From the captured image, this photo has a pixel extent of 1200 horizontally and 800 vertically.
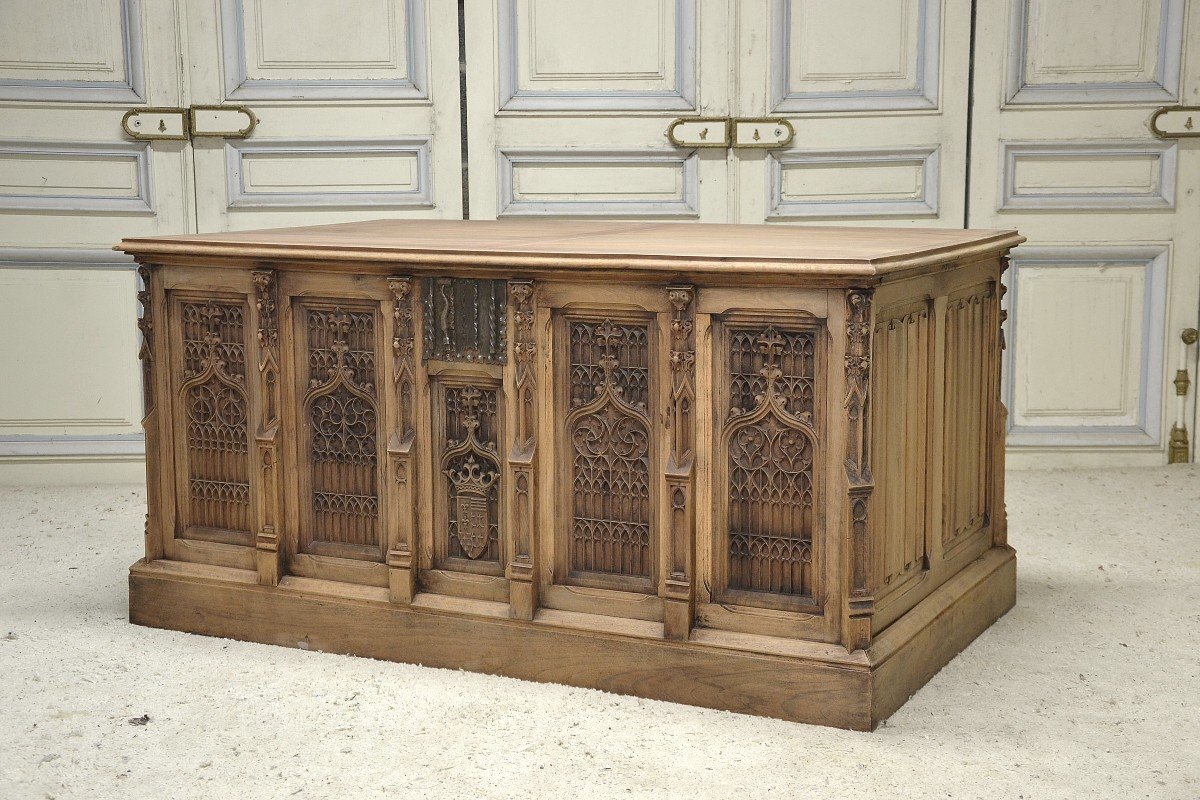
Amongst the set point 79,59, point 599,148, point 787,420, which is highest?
point 79,59

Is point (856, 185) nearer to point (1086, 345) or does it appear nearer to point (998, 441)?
point (1086, 345)

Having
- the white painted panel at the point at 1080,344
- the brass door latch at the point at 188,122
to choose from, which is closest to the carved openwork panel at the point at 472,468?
the brass door latch at the point at 188,122

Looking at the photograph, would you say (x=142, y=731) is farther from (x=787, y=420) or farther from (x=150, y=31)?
(x=150, y=31)

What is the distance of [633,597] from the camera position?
289 centimetres

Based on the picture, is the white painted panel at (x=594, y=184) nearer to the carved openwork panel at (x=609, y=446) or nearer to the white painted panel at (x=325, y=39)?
the white painted panel at (x=325, y=39)

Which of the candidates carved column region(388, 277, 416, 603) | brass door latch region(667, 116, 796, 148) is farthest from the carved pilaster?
brass door latch region(667, 116, 796, 148)

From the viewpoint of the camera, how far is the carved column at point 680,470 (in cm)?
274

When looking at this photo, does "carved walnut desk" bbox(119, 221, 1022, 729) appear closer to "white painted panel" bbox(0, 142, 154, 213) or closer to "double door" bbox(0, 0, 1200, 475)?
"double door" bbox(0, 0, 1200, 475)

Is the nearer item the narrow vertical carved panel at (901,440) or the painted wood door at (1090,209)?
the narrow vertical carved panel at (901,440)

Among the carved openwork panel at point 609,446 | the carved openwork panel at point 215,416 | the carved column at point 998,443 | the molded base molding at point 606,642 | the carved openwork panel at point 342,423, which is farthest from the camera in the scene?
the carved column at point 998,443

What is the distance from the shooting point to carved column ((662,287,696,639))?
274cm

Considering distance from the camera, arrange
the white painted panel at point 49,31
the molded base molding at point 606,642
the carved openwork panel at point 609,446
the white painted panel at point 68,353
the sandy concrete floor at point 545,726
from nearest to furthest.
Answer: the sandy concrete floor at point 545,726 → the molded base molding at point 606,642 → the carved openwork panel at point 609,446 → the white painted panel at point 49,31 → the white painted panel at point 68,353

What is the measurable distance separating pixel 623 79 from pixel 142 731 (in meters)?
2.94

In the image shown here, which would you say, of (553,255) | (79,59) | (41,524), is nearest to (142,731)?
(553,255)
